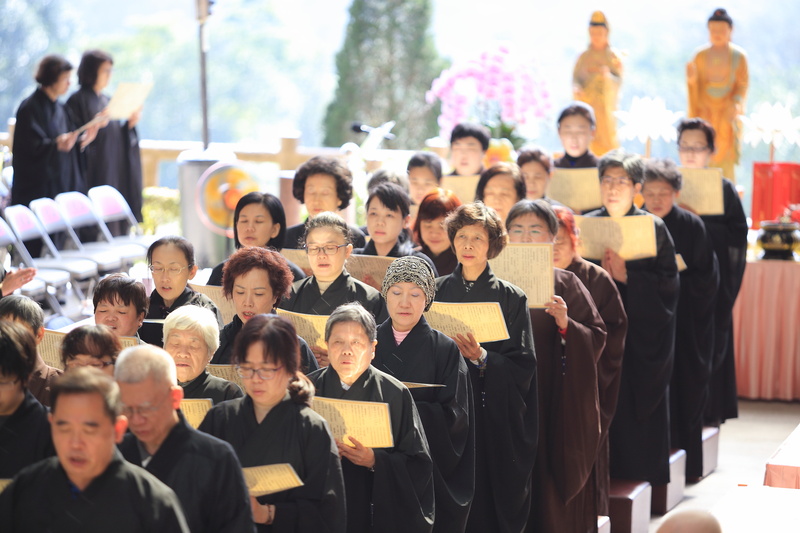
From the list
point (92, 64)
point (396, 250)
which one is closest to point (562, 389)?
point (396, 250)

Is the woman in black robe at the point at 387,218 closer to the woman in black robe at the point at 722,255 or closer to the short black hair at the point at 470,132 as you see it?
the short black hair at the point at 470,132

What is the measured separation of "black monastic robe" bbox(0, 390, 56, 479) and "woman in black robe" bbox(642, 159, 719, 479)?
4210 mm

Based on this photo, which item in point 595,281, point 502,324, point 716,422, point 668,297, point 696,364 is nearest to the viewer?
point 502,324

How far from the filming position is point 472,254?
4.62 meters

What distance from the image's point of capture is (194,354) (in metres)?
3.63

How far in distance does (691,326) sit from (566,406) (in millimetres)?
1905

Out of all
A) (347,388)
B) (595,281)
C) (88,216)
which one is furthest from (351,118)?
(347,388)

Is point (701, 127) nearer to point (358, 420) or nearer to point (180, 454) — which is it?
point (358, 420)

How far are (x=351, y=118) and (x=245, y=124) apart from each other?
1124 cm

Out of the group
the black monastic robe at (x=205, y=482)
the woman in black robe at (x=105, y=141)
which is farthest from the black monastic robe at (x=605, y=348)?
the woman in black robe at (x=105, y=141)

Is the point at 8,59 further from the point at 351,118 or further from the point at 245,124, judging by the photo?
the point at 351,118

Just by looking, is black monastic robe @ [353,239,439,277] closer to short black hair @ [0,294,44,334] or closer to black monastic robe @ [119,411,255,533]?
short black hair @ [0,294,44,334]

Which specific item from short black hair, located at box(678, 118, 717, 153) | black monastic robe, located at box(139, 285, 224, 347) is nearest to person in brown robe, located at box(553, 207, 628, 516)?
black monastic robe, located at box(139, 285, 224, 347)

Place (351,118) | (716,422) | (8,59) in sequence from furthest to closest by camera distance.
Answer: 1. (8,59)
2. (351,118)
3. (716,422)
